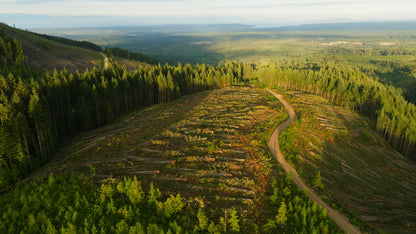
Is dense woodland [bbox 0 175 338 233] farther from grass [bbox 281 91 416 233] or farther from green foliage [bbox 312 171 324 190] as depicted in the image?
grass [bbox 281 91 416 233]

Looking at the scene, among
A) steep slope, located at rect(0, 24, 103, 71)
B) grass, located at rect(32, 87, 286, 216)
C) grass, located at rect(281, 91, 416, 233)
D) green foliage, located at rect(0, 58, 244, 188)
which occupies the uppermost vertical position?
steep slope, located at rect(0, 24, 103, 71)

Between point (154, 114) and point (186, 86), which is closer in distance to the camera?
point (154, 114)

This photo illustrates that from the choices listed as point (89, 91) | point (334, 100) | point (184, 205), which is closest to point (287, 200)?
point (184, 205)

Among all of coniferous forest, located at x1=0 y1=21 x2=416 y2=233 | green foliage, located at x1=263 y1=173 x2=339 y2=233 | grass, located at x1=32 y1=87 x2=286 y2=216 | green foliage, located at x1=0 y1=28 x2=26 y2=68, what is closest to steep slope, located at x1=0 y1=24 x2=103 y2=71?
green foliage, located at x1=0 y1=28 x2=26 y2=68

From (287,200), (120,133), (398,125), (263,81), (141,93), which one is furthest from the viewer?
(263,81)

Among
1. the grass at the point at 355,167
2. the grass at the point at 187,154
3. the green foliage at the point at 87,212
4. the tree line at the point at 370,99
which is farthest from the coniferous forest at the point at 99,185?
the grass at the point at 355,167

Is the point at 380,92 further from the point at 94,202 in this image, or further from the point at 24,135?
the point at 24,135

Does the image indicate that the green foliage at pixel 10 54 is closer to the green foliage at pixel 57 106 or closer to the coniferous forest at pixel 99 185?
the coniferous forest at pixel 99 185
